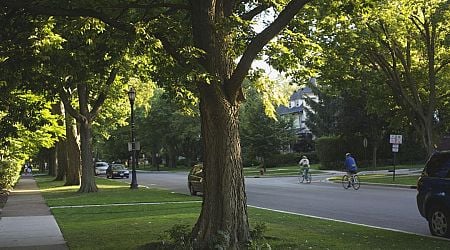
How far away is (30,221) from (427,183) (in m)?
10.1

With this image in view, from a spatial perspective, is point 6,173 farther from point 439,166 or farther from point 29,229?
point 439,166

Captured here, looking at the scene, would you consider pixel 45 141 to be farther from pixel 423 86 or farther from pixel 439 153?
pixel 439 153

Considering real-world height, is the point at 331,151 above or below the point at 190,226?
above

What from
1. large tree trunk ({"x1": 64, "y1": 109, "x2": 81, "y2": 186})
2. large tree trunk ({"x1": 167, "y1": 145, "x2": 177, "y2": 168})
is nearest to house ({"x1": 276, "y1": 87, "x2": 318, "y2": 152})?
large tree trunk ({"x1": 167, "y1": 145, "x2": 177, "y2": 168})

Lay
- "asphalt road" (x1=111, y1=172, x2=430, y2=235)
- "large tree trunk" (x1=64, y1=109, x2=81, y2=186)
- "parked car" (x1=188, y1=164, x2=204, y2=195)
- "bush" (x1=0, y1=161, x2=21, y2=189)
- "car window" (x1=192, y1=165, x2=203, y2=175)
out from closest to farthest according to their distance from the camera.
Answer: "asphalt road" (x1=111, y1=172, x2=430, y2=235)
"parked car" (x1=188, y1=164, x2=204, y2=195)
"car window" (x1=192, y1=165, x2=203, y2=175)
"bush" (x1=0, y1=161, x2=21, y2=189)
"large tree trunk" (x1=64, y1=109, x2=81, y2=186)

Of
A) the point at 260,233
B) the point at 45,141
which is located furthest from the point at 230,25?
the point at 45,141

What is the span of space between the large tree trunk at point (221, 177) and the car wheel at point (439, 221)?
15.6 feet

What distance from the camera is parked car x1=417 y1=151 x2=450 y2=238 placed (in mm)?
11203

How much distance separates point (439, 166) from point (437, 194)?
0.66 meters

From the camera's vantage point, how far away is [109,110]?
39.8m

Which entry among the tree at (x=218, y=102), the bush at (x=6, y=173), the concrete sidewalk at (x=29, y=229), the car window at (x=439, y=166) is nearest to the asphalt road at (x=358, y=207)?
the car window at (x=439, y=166)

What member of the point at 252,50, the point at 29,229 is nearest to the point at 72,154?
the point at 29,229

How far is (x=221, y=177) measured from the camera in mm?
8766

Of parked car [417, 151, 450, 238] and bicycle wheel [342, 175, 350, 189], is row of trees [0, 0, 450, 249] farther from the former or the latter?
bicycle wheel [342, 175, 350, 189]
